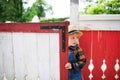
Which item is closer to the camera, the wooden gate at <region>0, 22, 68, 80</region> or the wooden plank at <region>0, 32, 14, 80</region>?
the wooden gate at <region>0, 22, 68, 80</region>

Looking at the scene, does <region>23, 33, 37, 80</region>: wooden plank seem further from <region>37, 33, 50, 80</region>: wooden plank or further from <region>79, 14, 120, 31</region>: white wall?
<region>79, 14, 120, 31</region>: white wall

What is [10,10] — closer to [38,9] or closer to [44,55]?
[38,9]

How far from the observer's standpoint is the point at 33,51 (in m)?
2.80

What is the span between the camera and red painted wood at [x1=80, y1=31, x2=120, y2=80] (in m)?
3.40

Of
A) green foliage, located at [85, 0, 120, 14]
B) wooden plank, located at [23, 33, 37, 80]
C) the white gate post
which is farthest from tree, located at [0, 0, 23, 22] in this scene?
wooden plank, located at [23, 33, 37, 80]

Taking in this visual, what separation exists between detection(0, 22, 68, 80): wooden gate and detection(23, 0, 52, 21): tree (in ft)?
24.9

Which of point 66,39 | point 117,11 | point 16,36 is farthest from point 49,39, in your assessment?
point 117,11

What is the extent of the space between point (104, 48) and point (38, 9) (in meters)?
8.06

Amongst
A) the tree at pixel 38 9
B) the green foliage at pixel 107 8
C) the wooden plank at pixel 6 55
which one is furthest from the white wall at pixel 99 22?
the tree at pixel 38 9

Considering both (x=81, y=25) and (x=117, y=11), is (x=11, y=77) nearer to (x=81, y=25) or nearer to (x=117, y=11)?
(x=81, y=25)

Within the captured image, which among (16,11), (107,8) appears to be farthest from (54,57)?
(16,11)

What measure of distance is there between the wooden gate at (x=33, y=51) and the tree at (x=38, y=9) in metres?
7.58

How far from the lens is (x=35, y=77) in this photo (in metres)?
2.86

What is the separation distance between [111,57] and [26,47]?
4.44ft
